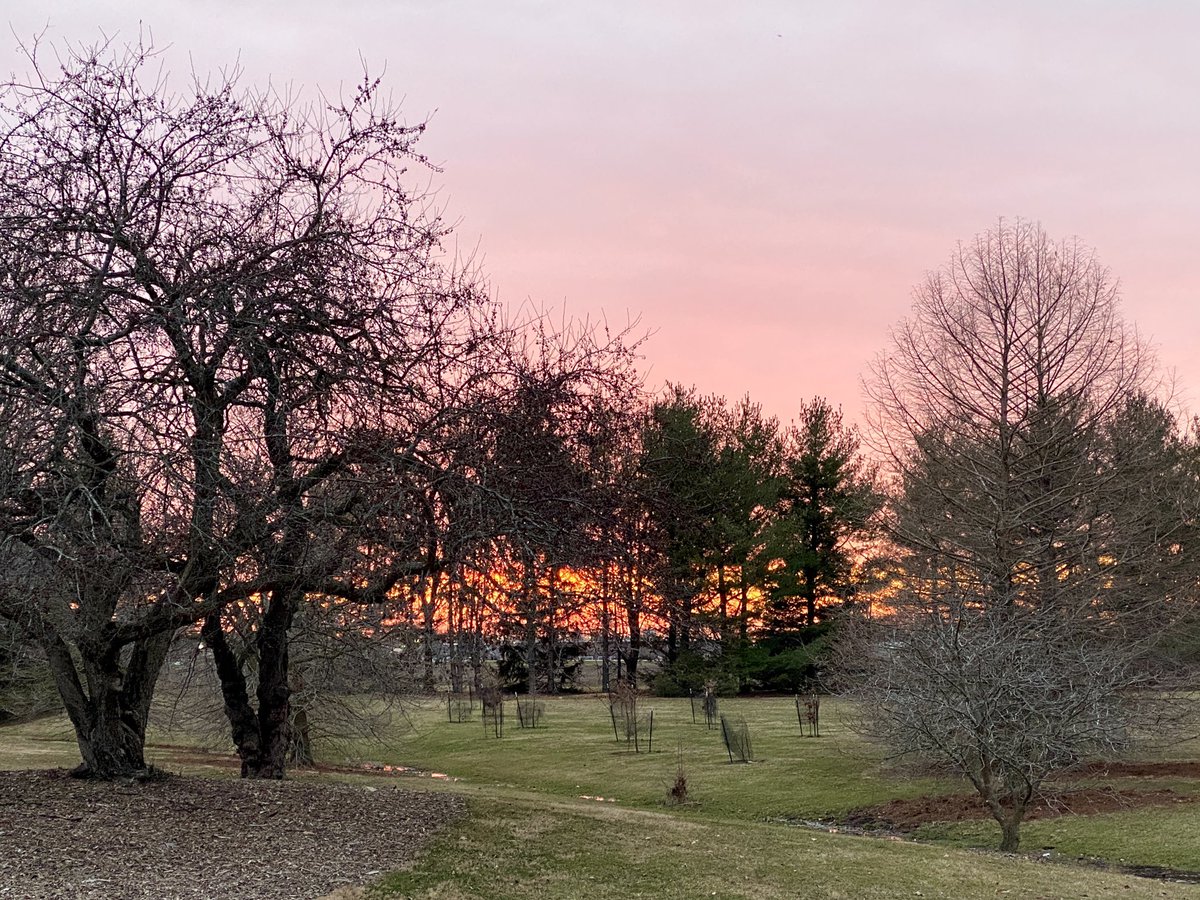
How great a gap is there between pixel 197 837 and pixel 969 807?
13.8 metres

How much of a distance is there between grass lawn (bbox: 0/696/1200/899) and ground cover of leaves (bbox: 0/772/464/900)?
0.57 m

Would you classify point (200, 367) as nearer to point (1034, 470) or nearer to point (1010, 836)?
point (1010, 836)

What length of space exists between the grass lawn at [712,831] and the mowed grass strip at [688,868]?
0.03m

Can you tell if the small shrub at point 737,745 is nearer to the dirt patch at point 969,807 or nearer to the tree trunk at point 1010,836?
the dirt patch at point 969,807

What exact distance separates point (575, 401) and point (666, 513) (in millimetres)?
1505

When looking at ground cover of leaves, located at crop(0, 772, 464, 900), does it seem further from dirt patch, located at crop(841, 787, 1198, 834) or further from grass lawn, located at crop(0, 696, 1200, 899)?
dirt patch, located at crop(841, 787, 1198, 834)

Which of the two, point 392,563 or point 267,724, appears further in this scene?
point 267,724

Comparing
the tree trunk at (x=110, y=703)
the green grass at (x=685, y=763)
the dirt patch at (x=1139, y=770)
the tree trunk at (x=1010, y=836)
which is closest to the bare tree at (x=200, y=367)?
the tree trunk at (x=110, y=703)

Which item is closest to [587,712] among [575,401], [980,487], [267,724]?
[980,487]

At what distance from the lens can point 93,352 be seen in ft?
24.0

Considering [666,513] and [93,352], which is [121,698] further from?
[666,513]

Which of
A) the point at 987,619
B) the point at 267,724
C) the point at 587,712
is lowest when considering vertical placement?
the point at 587,712

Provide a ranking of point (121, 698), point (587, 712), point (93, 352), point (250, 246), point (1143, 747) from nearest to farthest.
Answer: point (93, 352) → point (250, 246) → point (121, 698) → point (1143, 747) → point (587, 712)

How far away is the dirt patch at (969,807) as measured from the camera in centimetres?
1680
